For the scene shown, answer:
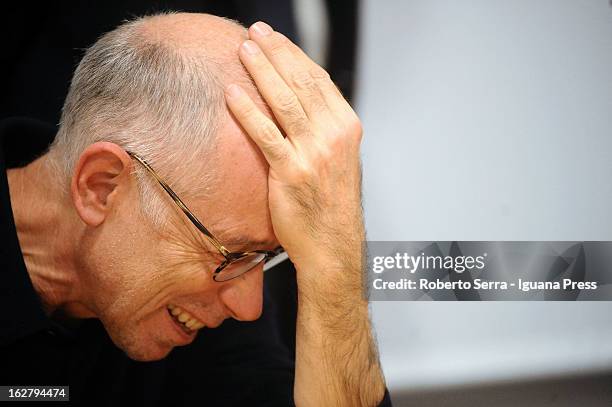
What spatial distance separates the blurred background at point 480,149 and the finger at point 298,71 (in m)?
0.23

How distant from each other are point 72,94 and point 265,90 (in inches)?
16.6

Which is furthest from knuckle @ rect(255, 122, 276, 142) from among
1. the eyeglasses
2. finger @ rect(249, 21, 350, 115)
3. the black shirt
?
the black shirt

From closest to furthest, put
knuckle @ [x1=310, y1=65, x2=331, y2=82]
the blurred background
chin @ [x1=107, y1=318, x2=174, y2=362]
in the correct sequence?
knuckle @ [x1=310, y1=65, x2=331, y2=82] < chin @ [x1=107, y1=318, x2=174, y2=362] < the blurred background

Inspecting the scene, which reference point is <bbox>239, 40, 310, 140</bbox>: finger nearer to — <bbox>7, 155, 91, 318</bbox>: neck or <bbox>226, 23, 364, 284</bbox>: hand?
<bbox>226, 23, 364, 284</bbox>: hand

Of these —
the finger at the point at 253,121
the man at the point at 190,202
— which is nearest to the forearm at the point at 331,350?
the man at the point at 190,202

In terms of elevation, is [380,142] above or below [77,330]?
above

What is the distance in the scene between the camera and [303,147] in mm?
1387

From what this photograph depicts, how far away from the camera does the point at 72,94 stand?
1.46 m

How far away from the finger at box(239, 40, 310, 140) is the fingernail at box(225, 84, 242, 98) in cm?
4

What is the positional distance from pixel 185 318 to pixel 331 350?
32 centimetres

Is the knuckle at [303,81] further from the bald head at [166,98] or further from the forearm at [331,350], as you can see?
the forearm at [331,350]

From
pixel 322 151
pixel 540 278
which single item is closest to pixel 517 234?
pixel 540 278

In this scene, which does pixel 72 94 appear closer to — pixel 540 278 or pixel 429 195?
pixel 429 195

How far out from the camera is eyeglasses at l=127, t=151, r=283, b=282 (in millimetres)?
1353
